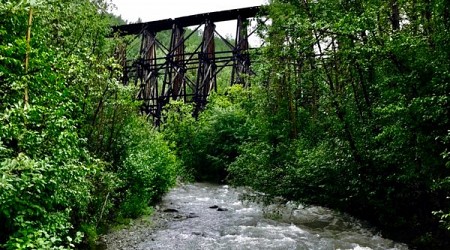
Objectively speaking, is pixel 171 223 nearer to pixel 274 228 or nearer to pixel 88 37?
pixel 274 228

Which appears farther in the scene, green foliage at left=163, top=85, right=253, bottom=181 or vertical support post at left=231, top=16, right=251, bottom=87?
vertical support post at left=231, top=16, right=251, bottom=87

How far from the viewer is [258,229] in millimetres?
8570

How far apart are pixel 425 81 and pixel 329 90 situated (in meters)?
2.38

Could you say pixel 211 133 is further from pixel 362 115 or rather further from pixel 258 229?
pixel 362 115

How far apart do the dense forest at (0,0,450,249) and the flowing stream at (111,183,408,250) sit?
575 millimetres

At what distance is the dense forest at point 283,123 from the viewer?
→ 4.17 meters

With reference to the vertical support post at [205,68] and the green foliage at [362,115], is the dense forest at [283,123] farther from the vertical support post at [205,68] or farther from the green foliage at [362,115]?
the vertical support post at [205,68]

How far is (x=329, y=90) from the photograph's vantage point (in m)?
8.62

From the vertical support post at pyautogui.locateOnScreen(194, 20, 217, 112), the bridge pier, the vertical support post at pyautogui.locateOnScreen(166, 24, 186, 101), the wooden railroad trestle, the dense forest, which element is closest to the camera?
the dense forest

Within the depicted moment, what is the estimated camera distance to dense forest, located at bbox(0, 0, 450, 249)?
4168mm

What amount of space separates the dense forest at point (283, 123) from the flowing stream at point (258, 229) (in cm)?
57

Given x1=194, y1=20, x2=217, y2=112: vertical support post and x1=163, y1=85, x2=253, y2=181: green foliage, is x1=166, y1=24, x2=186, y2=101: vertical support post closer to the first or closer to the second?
x1=194, y1=20, x2=217, y2=112: vertical support post

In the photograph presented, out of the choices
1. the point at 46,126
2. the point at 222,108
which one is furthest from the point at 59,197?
the point at 222,108

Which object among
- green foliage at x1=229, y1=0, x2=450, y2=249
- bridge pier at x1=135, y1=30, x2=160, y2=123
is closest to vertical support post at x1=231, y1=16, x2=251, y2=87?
bridge pier at x1=135, y1=30, x2=160, y2=123
